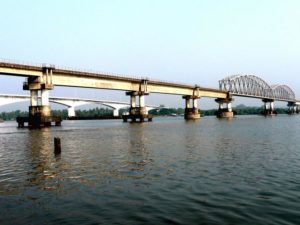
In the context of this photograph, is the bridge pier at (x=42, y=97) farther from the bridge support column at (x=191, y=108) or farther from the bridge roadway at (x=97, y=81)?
the bridge support column at (x=191, y=108)

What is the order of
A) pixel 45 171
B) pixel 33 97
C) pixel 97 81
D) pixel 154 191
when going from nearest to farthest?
pixel 154 191
pixel 45 171
pixel 33 97
pixel 97 81

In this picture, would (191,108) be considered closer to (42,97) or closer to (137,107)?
(137,107)

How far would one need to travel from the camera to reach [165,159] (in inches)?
939

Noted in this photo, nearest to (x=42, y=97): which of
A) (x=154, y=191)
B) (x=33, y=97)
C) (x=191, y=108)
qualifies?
(x=33, y=97)

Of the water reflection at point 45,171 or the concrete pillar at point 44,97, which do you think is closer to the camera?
the water reflection at point 45,171

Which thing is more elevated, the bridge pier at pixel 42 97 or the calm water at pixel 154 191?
the bridge pier at pixel 42 97

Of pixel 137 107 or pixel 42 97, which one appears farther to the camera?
pixel 137 107

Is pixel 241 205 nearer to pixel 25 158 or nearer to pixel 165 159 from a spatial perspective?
pixel 165 159

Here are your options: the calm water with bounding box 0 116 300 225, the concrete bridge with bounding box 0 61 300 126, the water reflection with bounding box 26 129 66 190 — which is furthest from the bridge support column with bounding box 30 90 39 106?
the calm water with bounding box 0 116 300 225

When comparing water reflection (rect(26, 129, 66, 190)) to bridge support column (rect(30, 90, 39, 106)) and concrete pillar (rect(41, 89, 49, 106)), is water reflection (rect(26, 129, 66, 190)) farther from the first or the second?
bridge support column (rect(30, 90, 39, 106))

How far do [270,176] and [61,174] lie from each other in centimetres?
1208

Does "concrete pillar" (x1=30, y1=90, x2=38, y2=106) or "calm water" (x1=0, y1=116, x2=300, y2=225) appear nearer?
"calm water" (x1=0, y1=116, x2=300, y2=225)

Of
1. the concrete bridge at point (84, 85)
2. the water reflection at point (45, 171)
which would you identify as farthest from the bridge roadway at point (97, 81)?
the water reflection at point (45, 171)

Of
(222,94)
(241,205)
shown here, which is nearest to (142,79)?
(222,94)
